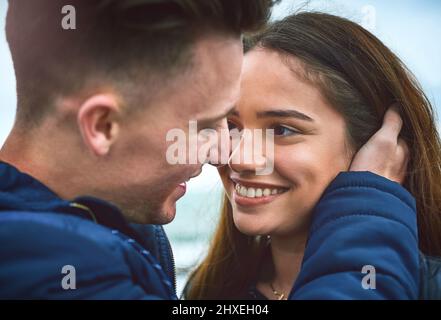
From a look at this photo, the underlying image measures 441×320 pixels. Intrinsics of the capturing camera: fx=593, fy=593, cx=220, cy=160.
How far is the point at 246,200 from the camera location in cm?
153

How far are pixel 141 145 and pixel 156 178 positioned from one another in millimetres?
95

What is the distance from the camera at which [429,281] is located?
4.25ft

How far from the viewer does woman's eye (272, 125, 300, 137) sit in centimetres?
149

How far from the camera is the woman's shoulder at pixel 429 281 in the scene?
1.28m

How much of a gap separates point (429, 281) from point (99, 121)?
0.78 m

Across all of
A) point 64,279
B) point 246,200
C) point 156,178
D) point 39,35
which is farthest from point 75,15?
point 246,200

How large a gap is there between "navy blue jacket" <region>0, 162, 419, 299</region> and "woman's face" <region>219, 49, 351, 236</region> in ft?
0.40

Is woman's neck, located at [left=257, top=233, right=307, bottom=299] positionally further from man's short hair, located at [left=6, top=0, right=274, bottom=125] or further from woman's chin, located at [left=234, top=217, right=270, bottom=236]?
man's short hair, located at [left=6, top=0, right=274, bottom=125]

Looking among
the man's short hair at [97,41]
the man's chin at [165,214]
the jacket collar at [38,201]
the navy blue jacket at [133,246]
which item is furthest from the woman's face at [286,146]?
the jacket collar at [38,201]

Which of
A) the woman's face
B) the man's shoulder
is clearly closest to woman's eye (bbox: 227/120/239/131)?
the woman's face

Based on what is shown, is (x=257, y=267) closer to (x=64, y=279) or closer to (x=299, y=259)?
(x=299, y=259)

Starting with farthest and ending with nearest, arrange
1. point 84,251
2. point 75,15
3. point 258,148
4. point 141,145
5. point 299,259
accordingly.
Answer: point 299,259
point 258,148
point 141,145
point 75,15
point 84,251

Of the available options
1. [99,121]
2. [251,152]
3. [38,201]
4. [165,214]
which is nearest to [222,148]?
[251,152]

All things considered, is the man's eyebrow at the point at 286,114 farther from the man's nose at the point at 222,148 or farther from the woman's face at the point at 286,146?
the man's nose at the point at 222,148
